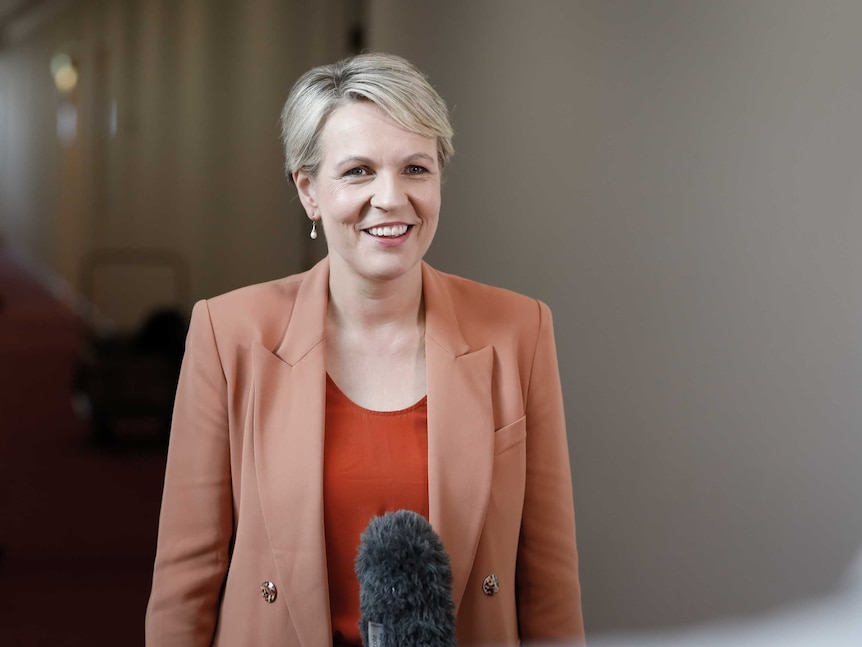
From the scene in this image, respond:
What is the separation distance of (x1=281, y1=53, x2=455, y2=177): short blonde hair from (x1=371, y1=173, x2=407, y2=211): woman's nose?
0.22 feet

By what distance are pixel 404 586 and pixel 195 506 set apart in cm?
67

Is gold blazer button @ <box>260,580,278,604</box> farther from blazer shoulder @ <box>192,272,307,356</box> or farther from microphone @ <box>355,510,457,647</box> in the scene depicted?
microphone @ <box>355,510,457,647</box>

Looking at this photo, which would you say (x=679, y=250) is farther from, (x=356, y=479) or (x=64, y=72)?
(x=64, y=72)

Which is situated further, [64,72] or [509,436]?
[64,72]

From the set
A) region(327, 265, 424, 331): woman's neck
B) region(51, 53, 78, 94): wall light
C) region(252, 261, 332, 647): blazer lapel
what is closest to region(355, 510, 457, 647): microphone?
region(252, 261, 332, 647): blazer lapel

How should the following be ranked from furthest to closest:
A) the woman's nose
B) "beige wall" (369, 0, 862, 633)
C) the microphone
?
"beige wall" (369, 0, 862, 633), the woman's nose, the microphone

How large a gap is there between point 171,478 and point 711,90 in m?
1.36

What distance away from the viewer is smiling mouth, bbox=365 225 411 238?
1.23 meters

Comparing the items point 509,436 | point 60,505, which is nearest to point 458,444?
point 509,436

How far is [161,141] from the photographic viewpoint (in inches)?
77.9

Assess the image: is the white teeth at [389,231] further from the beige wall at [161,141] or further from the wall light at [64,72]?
the wall light at [64,72]

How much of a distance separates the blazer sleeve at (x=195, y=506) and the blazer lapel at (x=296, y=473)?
7 cm

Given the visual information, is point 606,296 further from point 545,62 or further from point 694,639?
point 694,639

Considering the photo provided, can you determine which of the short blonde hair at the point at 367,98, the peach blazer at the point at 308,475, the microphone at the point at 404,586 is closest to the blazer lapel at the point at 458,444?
the peach blazer at the point at 308,475
